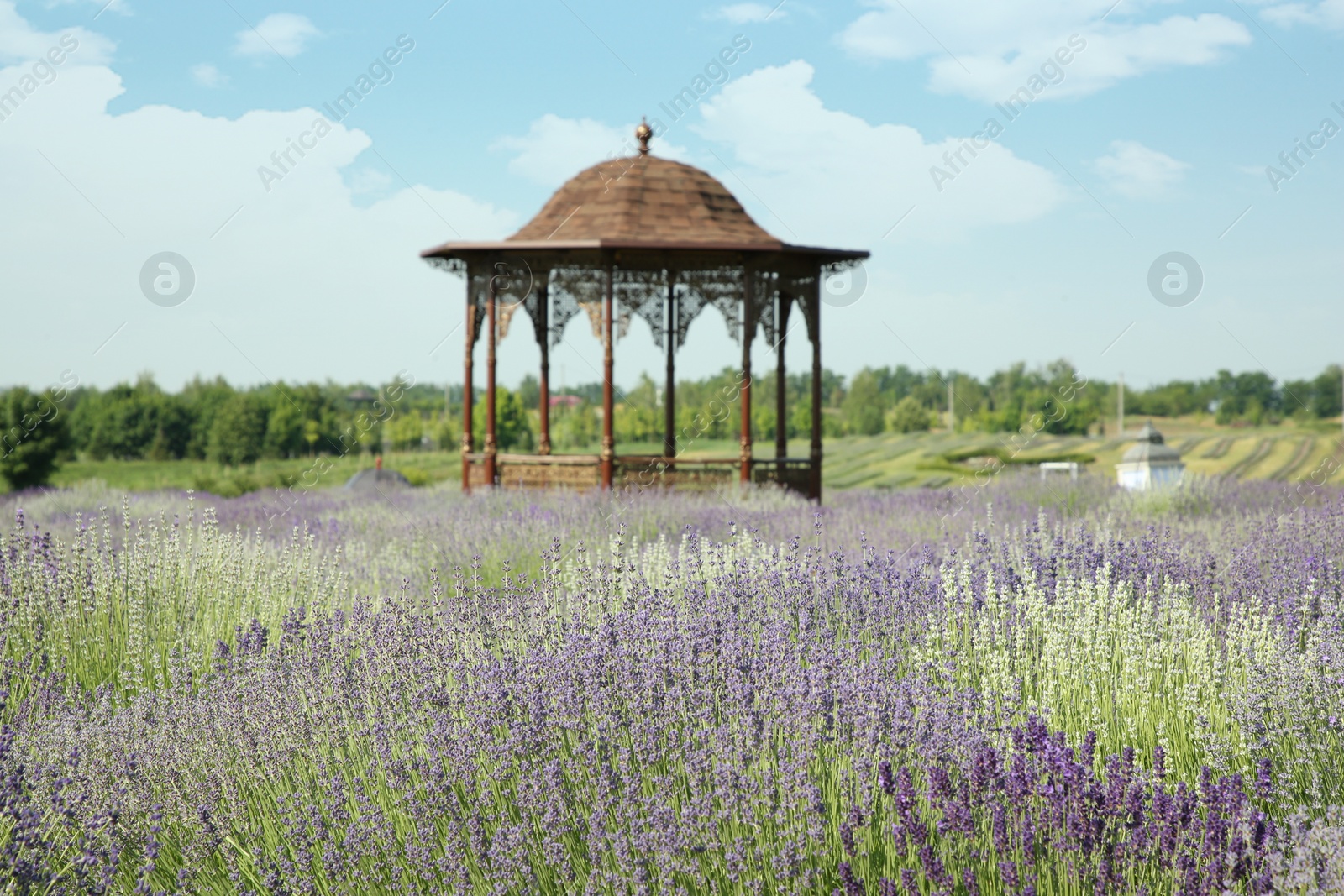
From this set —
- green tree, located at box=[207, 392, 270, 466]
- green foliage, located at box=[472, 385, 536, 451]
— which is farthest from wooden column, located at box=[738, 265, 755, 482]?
green tree, located at box=[207, 392, 270, 466]

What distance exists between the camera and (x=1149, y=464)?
14.6 metres

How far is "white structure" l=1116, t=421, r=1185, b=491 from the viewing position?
47.3ft

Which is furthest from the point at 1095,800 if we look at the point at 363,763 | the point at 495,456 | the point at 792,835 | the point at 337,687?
the point at 495,456

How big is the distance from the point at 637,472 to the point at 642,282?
347 centimetres

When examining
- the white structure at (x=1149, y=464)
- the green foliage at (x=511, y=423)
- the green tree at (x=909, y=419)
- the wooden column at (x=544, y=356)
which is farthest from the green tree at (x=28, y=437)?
the green tree at (x=909, y=419)

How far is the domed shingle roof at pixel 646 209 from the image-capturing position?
14.5 meters

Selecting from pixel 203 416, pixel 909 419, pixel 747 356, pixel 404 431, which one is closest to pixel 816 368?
pixel 747 356

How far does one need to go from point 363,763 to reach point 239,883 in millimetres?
676

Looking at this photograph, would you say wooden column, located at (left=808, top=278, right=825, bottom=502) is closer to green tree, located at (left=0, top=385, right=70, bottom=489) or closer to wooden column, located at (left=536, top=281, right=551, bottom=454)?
wooden column, located at (left=536, top=281, right=551, bottom=454)

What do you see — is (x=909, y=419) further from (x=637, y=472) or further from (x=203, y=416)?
(x=637, y=472)

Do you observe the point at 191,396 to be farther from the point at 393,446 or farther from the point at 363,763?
the point at 363,763

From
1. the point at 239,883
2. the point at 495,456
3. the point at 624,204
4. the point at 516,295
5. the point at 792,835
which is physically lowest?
the point at 239,883

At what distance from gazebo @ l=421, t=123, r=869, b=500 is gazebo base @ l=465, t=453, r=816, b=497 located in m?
0.02

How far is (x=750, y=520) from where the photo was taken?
10.7m
